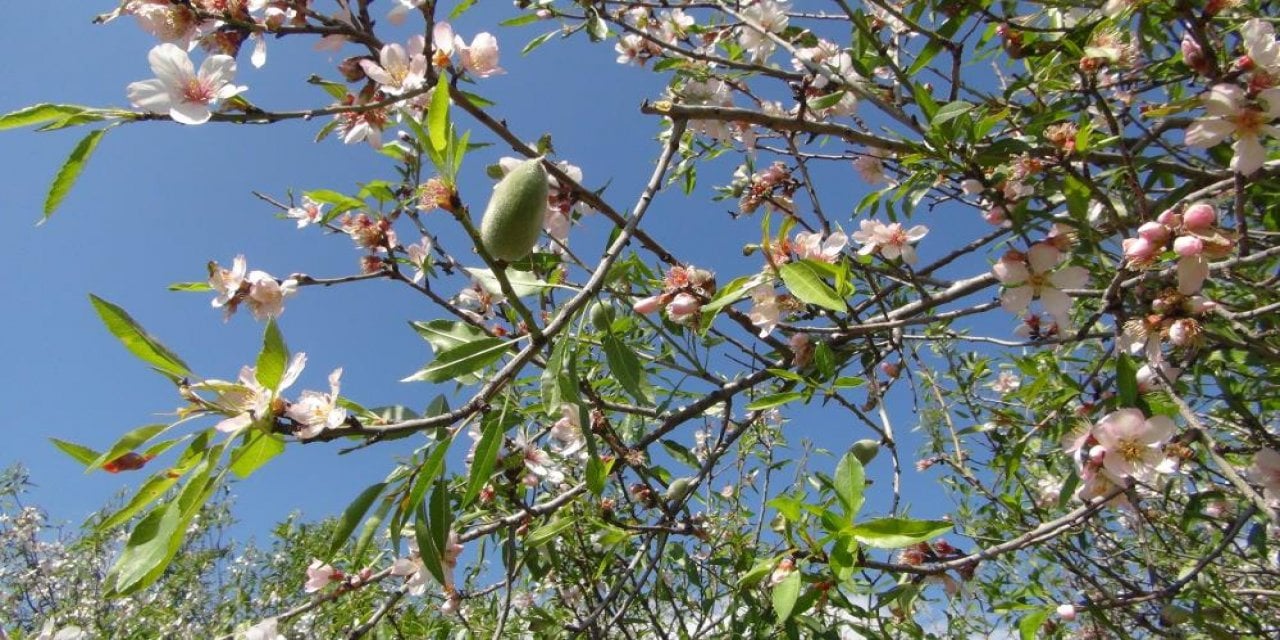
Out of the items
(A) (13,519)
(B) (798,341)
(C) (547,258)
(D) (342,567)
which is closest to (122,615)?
(A) (13,519)

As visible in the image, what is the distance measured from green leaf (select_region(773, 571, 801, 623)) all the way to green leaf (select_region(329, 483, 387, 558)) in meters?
0.63

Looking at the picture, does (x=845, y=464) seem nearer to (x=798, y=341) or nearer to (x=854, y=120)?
(x=798, y=341)

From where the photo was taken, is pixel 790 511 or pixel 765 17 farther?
pixel 765 17

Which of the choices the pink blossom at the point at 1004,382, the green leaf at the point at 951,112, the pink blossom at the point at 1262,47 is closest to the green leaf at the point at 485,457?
the green leaf at the point at 951,112

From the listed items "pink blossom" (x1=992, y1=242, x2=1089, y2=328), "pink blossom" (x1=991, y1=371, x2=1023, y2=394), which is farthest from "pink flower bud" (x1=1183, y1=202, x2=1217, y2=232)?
"pink blossom" (x1=991, y1=371, x2=1023, y2=394)

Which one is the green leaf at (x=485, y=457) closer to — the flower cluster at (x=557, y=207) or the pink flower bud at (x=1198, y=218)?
the flower cluster at (x=557, y=207)

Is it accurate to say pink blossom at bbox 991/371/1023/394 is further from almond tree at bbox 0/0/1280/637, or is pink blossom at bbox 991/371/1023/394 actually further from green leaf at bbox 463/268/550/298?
green leaf at bbox 463/268/550/298

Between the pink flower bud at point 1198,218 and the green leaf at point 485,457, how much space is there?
3.47ft

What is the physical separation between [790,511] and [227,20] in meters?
1.29

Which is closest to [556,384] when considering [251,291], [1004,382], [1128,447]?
[1128,447]

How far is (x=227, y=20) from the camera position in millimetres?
1232

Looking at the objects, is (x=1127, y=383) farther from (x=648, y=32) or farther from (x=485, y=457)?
(x=648, y=32)

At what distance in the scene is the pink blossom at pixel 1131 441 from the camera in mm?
1193

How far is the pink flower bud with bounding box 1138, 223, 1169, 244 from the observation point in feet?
3.53
